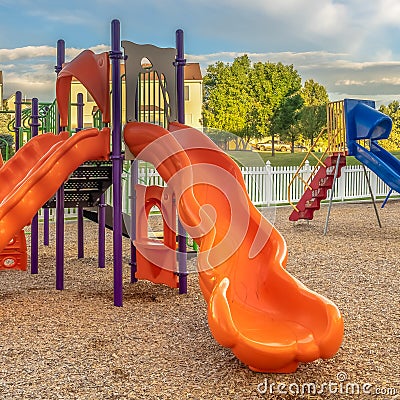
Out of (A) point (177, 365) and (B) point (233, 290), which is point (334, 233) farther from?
(A) point (177, 365)

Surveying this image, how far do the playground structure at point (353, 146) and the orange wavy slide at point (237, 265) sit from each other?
18.9 ft

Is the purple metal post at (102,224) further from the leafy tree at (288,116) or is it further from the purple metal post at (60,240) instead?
the leafy tree at (288,116)

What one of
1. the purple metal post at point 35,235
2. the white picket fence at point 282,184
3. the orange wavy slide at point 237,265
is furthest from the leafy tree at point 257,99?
the orange wavy slide at point 237,265

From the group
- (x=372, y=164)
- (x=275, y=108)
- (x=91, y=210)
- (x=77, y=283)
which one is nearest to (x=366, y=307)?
(x=77, y=283)

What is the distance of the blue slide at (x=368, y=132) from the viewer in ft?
36.2

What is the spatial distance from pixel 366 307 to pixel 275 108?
32356 millimetres

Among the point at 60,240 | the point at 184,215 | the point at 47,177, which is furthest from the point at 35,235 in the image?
the point at 184,215

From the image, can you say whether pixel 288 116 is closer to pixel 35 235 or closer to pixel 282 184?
pixel 282 184

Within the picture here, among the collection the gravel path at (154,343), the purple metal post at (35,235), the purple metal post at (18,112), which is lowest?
the gravel path at (154,343)

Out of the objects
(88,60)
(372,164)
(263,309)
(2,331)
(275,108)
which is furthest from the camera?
(275,108)

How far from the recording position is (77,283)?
23.5ft

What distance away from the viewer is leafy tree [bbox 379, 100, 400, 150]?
3835 cm

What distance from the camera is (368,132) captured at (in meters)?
11.1

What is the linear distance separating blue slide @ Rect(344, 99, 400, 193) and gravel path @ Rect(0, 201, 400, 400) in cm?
307
